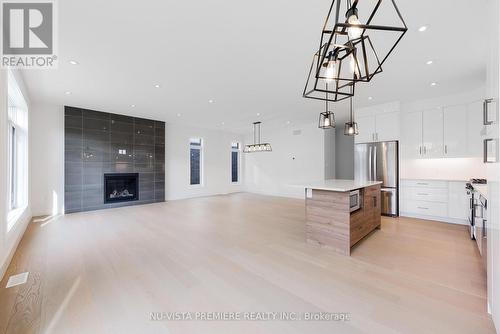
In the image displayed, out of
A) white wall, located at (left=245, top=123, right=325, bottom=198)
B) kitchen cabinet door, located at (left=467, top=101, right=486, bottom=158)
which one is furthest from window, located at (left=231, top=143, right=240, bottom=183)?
kitchen cabinet door, located at (left=467, top=101, right=486, bottom=158)

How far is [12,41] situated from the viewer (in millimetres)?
2754

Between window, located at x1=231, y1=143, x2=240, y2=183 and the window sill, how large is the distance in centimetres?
731

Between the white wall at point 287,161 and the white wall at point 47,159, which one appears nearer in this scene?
the white wall at point 47,159

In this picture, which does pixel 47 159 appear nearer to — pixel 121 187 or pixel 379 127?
pixel 121 187

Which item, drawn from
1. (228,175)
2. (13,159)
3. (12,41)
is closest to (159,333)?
(12,41)

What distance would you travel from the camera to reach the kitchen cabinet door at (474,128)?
4.64 metres

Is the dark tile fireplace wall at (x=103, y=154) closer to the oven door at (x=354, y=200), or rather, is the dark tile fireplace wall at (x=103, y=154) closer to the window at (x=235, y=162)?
the window at (x=235, y=162)

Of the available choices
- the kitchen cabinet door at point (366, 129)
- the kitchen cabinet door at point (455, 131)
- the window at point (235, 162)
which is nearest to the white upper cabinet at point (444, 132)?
the kitchen cabinet door at point (455, 131)

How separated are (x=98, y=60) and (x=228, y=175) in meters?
7.29

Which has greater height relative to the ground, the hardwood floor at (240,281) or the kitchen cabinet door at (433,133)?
the kitchen cabinet door at (433,133)

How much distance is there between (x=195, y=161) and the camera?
902 centimetres

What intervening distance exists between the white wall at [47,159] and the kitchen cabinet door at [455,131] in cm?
961

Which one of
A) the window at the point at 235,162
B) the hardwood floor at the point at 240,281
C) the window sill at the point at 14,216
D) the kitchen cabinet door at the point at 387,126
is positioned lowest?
the hardwood floor at the point at 240,281

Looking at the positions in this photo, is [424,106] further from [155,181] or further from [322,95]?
[155,181]
